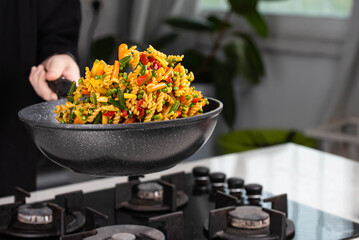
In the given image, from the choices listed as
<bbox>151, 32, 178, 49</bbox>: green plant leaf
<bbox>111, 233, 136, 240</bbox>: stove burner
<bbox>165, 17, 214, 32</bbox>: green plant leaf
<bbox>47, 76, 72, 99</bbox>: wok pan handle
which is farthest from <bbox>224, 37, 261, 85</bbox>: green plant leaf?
<bbox>111, 233, 136, 240</bbox>: stove burner

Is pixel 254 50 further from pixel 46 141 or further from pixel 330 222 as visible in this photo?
pixel 46 141

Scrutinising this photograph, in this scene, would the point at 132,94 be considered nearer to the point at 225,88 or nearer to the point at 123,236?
the point at 123,236

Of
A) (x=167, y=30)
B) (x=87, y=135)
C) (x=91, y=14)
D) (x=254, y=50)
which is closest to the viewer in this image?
(x=87, y=135)

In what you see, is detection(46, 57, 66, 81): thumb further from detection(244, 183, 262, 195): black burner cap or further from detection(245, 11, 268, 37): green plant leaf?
detection(245, 11, 268, 37): green plant leaf

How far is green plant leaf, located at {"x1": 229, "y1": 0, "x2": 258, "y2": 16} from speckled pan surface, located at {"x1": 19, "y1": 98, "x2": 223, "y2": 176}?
236cm

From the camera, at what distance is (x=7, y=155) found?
1.76 m

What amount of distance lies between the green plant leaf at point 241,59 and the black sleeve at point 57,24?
1714 mm

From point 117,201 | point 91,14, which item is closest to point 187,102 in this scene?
point 117,201

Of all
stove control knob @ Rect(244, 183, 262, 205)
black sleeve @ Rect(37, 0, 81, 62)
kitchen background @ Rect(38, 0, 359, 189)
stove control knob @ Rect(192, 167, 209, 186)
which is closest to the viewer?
stove control knob @ Rect(244, 183, 262, 205)

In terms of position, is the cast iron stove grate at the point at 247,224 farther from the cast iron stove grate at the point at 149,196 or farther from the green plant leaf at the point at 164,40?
the green plant leaf at the point at 164,40

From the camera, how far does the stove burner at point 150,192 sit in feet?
4.14

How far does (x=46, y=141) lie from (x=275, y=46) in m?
2.77

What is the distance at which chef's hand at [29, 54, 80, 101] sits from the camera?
4.25 feet

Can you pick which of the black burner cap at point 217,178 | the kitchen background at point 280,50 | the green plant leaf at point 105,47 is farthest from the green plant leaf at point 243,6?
the black burner cap at point 217,178
